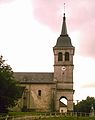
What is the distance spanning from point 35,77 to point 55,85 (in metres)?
5.96

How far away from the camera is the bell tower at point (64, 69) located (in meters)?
87.0

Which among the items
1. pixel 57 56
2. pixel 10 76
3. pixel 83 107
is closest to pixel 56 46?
pixel 57 56

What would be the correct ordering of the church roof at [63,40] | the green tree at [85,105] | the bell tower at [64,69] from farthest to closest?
the green tree at [85,105] → the church roof at [63,40] → the bell tower at [64,69]

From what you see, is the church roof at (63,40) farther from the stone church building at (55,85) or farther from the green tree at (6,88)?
the green tree at (6,88)

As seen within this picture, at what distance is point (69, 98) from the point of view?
3413 inches

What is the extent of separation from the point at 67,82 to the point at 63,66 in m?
3.83

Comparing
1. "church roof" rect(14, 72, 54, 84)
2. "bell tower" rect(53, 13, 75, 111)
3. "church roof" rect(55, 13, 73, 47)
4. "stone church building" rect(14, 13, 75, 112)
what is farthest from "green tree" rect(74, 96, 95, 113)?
"church roof" rect(55, 13, 73, 47)

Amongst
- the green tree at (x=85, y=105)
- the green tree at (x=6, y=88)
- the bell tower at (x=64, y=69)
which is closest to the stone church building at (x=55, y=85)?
the bell tower at (x=64, y=69)

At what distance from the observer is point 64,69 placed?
8862 centimetres

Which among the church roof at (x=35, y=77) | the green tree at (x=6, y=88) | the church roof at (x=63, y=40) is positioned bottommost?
the green tree at (x=6, y=88)

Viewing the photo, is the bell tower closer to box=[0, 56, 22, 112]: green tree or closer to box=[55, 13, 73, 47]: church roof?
box=[55, 13, 73, 47]: church roof

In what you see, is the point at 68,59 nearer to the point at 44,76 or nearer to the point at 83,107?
the point at 44,76

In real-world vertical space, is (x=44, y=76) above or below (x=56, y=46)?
below

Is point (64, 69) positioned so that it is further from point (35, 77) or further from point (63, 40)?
point (35, 77)
